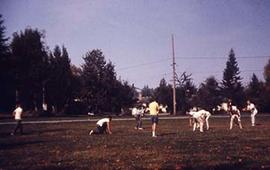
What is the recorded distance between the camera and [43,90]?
87812 mm

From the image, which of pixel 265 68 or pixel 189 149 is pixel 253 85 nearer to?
pixel 265 68

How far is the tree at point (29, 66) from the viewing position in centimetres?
8500

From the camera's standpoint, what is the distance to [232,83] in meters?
130

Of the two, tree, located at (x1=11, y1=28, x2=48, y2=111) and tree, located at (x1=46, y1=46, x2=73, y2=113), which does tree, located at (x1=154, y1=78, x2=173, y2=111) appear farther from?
tree, located at (x1=11, y1=28, x2=48, y2=111)

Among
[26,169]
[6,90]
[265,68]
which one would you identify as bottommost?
[26,169]

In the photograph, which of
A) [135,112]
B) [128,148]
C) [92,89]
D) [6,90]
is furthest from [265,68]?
[128,148]

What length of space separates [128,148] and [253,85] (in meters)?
102

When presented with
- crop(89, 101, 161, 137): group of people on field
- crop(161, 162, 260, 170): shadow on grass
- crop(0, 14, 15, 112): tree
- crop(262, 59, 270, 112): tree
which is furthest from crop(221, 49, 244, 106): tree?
crop(161, 162, 260, 170): shadow on grass

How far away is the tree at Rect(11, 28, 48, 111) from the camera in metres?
85.0

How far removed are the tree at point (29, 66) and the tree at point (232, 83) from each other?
52789 mm

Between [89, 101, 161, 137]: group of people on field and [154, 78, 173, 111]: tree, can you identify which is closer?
[89, 101, 161, 137]: group of people on field

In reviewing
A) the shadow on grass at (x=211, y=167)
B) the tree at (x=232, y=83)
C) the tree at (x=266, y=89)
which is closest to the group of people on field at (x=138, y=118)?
the shadow on grass at (x=211, y=167)

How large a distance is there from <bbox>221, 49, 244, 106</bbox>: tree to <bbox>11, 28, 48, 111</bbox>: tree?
5279 centimetres

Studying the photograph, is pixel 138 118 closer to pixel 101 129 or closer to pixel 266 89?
pixel 101 129
